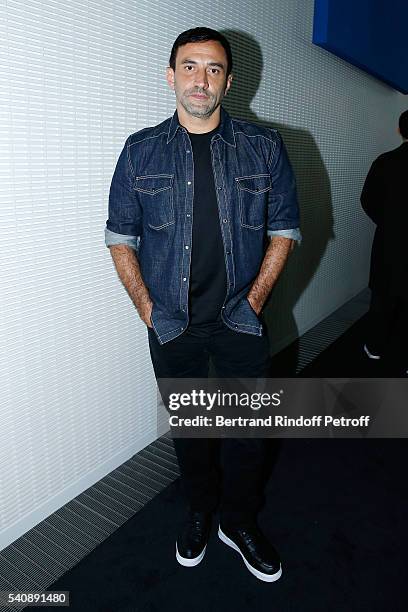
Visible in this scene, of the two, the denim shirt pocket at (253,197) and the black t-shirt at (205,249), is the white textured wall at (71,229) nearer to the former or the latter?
the black t-shirt at (205,249)

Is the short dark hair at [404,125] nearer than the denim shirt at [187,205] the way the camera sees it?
No

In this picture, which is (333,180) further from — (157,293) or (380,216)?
(157,293)

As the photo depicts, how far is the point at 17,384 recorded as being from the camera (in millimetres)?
1686

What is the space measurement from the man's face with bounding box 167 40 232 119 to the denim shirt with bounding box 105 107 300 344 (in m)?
0.08

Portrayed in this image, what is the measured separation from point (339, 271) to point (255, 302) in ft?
9.91

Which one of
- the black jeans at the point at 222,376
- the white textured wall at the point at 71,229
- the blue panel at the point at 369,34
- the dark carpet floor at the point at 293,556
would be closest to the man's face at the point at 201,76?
the white textured wall at the point at 71,229

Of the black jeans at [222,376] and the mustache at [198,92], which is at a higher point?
the mustache at [198,92]

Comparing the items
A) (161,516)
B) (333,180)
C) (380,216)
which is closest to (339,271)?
(333,180)

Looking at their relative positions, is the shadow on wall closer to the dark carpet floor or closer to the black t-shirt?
the dark carpet floor

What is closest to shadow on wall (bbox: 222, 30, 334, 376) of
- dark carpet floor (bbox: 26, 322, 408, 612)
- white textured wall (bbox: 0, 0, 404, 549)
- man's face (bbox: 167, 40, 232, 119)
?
white textured wall (bbox: 0, 0, 404, 549)

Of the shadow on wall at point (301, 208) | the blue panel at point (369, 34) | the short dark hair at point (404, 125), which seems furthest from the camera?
the blue panel at point (369, 34)

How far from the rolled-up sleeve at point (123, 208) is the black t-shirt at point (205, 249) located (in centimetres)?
19

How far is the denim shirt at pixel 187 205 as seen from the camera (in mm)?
1455

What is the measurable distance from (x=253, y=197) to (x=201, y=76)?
0.36m
